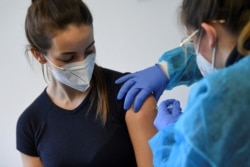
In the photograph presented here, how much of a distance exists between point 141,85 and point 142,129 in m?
0.17

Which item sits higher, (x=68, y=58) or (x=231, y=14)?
(x=231, y=14)

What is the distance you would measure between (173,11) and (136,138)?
0.78m

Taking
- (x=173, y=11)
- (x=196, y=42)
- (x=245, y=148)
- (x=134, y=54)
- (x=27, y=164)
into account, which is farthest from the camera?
(x=134, y=54)

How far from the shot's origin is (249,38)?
66 cm

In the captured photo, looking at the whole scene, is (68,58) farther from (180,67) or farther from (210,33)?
(210,33)

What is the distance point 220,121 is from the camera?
60 centimetres

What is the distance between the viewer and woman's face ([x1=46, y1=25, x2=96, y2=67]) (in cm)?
103

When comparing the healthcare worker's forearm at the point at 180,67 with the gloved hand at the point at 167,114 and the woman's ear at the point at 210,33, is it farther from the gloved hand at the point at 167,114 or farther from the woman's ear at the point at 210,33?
the woman's ear at the point at 210,33

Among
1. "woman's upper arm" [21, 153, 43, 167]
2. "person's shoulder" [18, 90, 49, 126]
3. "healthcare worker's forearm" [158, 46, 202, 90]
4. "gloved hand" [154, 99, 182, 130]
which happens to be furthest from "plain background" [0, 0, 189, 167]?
"woman's upper arm" [21, 153, 43, 167]

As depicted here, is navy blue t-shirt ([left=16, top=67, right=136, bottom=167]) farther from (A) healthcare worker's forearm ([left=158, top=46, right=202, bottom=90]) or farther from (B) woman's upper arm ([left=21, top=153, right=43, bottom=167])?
(A) healthcare worker's forearm ([left=158, top=46, right=202, bottom=90])

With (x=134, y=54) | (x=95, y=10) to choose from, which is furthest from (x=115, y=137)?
(x=95, y=10)

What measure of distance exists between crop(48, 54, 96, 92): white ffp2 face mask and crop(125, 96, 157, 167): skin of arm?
0.21 m

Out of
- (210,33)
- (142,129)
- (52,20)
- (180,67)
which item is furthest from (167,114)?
(52,20)

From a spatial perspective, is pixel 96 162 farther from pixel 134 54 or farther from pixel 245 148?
pixel 134 54
